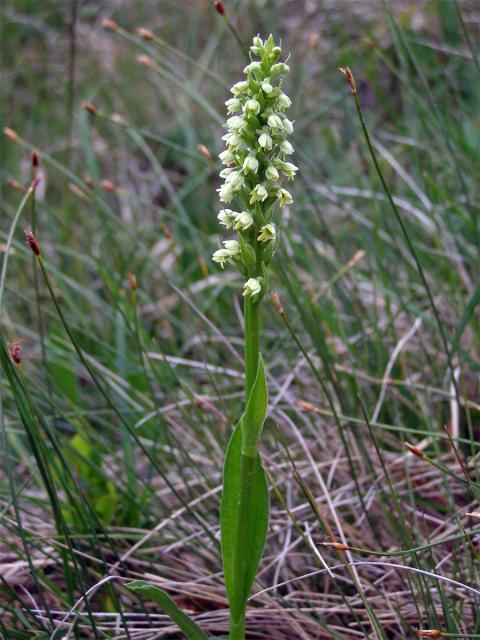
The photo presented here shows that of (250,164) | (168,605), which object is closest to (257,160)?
(250,164)

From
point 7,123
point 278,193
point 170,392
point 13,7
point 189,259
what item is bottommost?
point 170,392

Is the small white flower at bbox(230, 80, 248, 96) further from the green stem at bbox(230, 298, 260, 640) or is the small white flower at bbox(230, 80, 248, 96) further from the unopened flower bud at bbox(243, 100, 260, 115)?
the green stem at bbox(230, 298, 260, 640)

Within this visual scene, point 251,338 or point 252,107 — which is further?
point 251,338

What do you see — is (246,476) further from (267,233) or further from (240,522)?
(267,233)

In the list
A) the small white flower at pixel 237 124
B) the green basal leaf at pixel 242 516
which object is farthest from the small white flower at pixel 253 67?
the green basal leaf at pixel 242 516

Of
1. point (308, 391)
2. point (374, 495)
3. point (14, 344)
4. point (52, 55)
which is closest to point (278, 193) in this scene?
point (14, 344)

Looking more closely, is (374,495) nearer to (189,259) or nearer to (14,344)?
(14,344)
